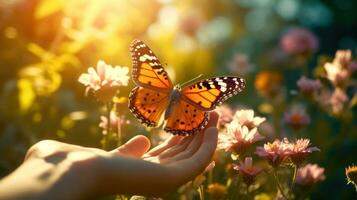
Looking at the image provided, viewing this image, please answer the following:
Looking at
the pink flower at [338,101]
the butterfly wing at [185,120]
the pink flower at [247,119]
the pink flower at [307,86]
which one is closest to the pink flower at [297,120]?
the pink flower at [307,86]

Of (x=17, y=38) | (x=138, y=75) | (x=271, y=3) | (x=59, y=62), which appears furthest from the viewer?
(x=271, y=3)

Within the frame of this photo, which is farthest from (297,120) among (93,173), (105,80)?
(93,173)

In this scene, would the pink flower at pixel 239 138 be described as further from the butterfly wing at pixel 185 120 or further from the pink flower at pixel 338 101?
the pink flower at pixel 338 101

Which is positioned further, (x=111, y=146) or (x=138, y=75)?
(x=111, y=146)

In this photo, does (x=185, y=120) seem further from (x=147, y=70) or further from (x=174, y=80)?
(x=174, y=80)

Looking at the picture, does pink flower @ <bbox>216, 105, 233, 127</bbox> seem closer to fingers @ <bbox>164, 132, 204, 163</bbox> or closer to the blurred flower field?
the blurred flower field

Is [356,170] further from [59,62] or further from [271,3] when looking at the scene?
[271,3]

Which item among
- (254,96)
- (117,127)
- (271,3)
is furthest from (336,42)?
(117,127)
